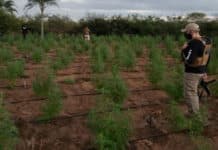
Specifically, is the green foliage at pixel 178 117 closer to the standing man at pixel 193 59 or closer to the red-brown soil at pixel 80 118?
the red-brown soil at pixel 80 118

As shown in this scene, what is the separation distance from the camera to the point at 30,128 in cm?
562

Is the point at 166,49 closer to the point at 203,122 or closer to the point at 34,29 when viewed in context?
the point at 203,122

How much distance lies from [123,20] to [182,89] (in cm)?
2374

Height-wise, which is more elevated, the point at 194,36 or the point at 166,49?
the point at 194,36

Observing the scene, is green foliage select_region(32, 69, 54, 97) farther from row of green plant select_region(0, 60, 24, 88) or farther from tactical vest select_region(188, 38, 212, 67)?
tactical vest select_region(188, 38, 212, 67)

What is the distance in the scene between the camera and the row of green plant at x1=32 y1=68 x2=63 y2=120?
573 cm

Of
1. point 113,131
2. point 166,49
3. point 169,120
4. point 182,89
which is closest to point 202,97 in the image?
point 182,89

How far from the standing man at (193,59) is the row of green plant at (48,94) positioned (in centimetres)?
172

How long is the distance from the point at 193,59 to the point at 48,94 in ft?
6.37

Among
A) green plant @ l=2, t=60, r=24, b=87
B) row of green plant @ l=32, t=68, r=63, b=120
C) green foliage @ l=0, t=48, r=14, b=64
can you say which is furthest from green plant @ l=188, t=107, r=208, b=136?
green foliage @ l=0, t=48, r=14, b=64

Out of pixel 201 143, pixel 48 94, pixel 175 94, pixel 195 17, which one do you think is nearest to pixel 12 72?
pixel 48 94

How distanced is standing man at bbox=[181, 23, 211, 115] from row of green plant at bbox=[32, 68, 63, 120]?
1.72m

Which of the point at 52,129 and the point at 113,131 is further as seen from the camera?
the point at 52,129

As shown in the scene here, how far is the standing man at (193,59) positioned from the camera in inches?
236
